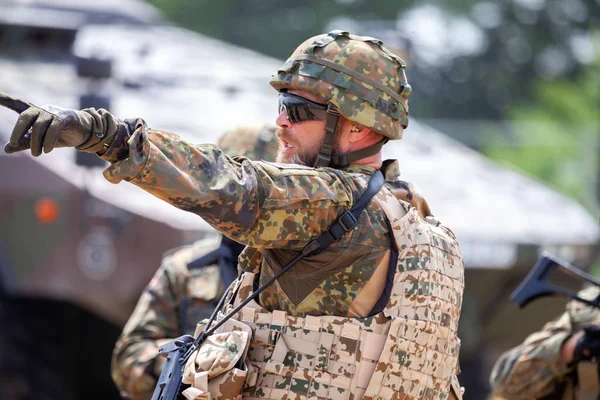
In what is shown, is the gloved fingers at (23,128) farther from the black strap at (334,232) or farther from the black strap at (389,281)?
the black strap at (389,281)

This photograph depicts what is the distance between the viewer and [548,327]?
222 inches

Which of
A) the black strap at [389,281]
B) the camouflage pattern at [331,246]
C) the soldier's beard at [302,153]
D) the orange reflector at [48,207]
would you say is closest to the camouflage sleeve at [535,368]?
the camouflage pattern at [331,246]

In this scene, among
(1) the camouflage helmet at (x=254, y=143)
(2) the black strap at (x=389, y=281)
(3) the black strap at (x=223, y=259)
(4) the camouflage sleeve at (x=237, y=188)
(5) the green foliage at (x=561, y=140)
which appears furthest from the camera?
(5) the green foliage at (x=561, y=140)

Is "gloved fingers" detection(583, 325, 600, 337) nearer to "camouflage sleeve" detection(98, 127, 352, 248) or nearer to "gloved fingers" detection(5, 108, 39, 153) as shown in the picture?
"camouflage sleeve" detection(98, 127, 352, 248)

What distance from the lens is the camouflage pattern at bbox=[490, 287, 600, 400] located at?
5422 millimetres

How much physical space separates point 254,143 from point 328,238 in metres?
1.98

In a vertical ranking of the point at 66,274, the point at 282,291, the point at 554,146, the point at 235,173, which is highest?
the point at 554,146

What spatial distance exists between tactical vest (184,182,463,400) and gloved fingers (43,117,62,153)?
0.91m

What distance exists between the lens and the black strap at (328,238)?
138 inches

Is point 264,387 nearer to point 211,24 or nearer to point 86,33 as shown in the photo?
point 86,33

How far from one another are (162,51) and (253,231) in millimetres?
6993

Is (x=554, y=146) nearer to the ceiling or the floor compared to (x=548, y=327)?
nearer to the ceiling

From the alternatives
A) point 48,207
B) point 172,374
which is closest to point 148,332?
point 172,374

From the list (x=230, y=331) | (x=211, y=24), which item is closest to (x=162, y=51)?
(x=230, y=331)
